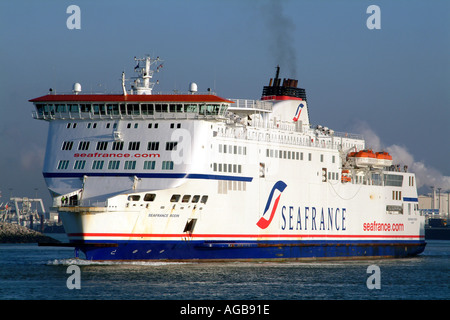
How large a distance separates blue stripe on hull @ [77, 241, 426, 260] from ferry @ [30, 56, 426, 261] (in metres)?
0.06

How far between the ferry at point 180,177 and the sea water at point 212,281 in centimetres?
126

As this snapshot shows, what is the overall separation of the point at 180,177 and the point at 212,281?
7078 millimetres

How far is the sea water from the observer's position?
105ft

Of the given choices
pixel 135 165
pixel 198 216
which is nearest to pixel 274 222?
pixel 198 216

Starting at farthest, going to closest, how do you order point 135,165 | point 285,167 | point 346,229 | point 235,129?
1. point 346,229
2. point 285,167
3. point 235,129
4. point 135,165

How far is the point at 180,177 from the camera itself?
4088 cm

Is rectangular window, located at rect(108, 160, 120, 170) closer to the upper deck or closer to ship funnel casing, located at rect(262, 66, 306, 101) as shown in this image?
the upper deck

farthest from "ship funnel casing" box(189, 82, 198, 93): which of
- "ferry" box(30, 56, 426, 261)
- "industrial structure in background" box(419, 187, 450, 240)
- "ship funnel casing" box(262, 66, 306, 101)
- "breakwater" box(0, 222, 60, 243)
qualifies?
"industrial structure in background" box(419, 187, 450, 240)

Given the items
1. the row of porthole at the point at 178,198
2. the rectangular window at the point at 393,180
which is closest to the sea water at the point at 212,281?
the row of porthole at the point at 178,198

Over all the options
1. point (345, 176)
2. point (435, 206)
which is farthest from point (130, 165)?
point (435, 206)

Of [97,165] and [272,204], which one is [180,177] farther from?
[272,204]
